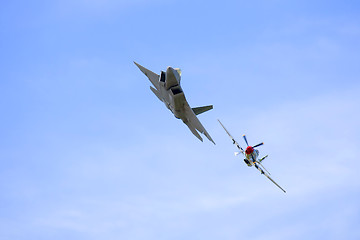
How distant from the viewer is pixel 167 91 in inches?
2569

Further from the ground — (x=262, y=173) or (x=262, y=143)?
(x=262, y=143)

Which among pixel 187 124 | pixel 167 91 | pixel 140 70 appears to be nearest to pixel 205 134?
pixel 187 124

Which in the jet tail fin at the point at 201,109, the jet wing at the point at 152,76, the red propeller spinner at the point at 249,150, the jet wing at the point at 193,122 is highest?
the red propeller spinner at the point at 249,150

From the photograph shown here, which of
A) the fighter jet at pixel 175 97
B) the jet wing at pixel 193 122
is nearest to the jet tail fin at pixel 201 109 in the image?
the fighter jet at pixel 175 97

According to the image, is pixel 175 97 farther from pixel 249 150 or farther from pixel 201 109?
pixel 249 150

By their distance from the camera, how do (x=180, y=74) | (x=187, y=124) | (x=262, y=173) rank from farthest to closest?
1. (x=262, y=173)
2. (x=187, y=124)
3. (x=180, y=74)

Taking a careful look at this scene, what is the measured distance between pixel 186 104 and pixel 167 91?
332 centimetres

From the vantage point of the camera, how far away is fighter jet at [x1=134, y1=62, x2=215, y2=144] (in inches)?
2505

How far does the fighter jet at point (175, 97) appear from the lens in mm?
63625

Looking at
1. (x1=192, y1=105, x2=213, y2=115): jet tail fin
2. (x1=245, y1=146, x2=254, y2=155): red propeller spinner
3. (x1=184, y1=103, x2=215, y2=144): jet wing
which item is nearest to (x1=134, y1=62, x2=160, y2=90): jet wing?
(x1=184, y1=103, x2=215, y2=144): jet wing

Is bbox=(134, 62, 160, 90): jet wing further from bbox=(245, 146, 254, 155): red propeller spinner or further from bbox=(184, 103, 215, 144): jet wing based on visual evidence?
bbox=(245, 146, 254, 155): red propeller spinner

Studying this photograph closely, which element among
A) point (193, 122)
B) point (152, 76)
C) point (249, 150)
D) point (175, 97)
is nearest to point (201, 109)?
point (193, 122)

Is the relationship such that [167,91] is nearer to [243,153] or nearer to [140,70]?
[140,70]

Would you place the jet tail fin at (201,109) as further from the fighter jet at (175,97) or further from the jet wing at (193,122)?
the jet wing at (193,122)
